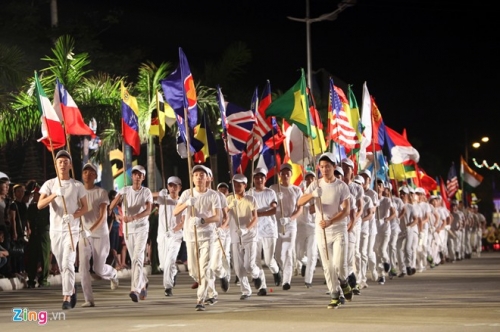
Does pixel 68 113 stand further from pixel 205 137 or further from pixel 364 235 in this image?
pixel 364 235

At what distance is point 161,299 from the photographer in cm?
1902

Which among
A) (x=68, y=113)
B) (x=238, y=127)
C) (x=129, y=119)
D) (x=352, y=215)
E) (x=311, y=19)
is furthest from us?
(x=311, y=19)

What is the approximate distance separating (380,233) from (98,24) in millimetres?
23033

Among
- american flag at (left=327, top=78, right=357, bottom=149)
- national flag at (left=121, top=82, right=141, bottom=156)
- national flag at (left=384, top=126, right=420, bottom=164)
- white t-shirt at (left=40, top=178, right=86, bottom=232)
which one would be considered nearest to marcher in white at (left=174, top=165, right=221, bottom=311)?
white t-shirt at (left=40, top=178, right=86, bottom=232)

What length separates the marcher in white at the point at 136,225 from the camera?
59.4 ft

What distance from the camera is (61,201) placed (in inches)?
655

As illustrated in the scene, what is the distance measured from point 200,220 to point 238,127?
7.23 metres

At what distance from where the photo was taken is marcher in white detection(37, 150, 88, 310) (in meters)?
16.5

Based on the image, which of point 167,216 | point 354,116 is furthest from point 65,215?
point 354,116

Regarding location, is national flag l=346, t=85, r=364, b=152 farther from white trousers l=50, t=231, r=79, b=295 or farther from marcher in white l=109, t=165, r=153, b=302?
white trousers l=50, t=231, r=79, b=295

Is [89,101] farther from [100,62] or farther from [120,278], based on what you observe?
[100,62]

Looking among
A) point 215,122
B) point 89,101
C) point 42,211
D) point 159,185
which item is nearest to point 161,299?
point 42,211

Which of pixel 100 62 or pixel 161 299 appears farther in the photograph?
pixel 100 62

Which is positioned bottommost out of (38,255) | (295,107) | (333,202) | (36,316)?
(36,316)
